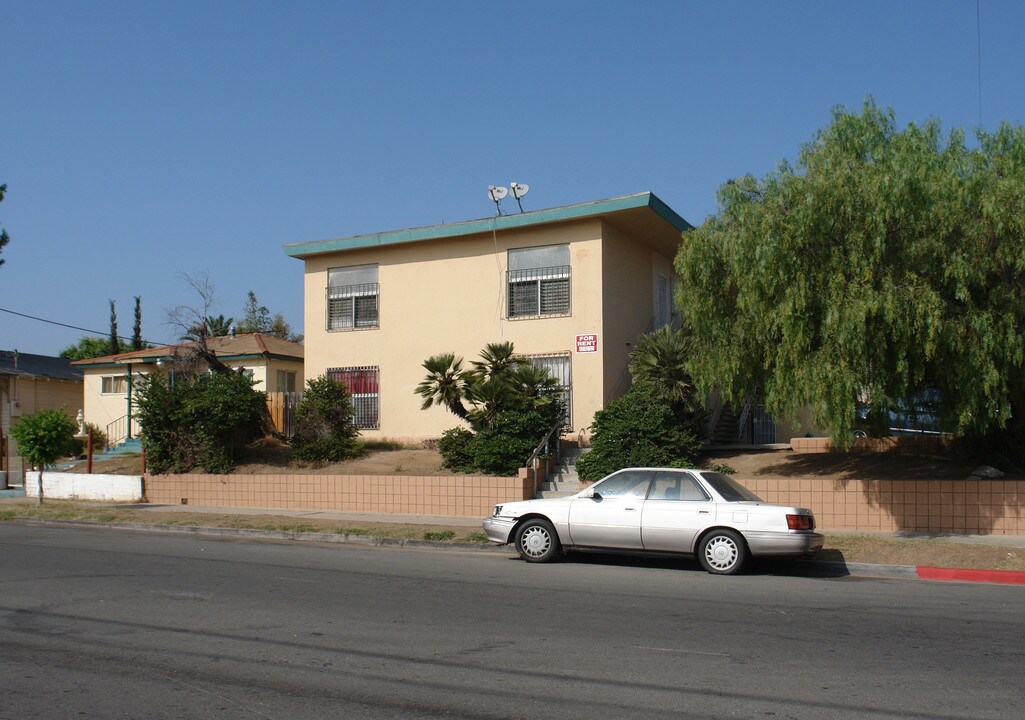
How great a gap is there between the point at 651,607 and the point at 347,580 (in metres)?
3.98

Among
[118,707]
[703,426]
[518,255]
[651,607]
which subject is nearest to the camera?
[118,707]

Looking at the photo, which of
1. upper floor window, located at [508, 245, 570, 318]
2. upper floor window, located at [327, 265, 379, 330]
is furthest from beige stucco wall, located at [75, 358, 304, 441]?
upper floor window, located at [508, 245, 570, 318]

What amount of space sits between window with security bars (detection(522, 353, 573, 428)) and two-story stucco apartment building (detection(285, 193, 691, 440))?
0.10 ft

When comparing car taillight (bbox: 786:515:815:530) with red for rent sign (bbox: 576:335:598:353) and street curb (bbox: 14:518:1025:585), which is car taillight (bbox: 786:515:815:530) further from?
red for rent sign (bbox: 576:335:598:353)

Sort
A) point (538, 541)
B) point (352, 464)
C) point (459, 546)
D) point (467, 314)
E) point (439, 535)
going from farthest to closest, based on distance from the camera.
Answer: point (467, 314) < point (352, 464) < point (439, 535) < point (459, 546) < point (538, 541)

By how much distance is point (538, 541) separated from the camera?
43.9 feet

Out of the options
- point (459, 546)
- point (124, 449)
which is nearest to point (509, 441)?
point (459, 546)

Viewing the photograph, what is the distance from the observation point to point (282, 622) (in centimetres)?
866

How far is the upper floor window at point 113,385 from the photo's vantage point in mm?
33803

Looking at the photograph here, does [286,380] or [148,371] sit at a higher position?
[148,371]

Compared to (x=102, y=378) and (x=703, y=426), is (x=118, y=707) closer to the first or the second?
(x=703, y=426)

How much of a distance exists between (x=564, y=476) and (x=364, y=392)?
734 cm

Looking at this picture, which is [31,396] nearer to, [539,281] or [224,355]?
[224,355]

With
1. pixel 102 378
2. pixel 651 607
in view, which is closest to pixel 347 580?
pixel 651 607
